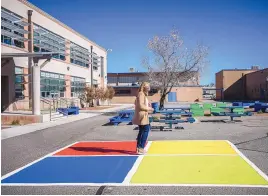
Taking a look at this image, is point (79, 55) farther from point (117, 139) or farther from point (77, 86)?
point (117, 139)

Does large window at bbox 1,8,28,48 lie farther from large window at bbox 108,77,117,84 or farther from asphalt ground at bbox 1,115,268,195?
large window at bbox 108,77,117,84

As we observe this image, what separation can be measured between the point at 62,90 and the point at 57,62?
3200 millimetres

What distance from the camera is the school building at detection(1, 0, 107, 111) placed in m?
22.1

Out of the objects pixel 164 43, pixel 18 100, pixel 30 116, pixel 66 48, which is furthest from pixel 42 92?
pixel 164 43

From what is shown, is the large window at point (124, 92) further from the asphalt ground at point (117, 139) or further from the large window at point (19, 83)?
the asphalt ground at point (117, 139)

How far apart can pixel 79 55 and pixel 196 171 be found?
107ft

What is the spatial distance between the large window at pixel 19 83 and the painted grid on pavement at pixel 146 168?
625 inches

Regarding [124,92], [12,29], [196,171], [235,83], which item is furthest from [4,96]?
[235,83]

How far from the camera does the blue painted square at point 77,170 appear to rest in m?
5.69

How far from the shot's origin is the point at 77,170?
21.0ft

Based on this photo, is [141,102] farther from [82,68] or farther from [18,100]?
[82,68]

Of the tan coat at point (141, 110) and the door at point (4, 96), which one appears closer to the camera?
the tan coat at point (141, 110)

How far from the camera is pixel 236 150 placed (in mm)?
8234

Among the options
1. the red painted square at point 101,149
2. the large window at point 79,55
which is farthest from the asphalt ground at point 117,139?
the large window at point 79,55
